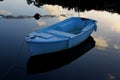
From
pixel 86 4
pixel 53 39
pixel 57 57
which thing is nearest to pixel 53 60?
pixel 57 57

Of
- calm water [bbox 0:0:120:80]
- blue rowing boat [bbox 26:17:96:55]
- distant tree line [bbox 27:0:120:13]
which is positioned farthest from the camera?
distant tree line [bbox 27:0:120:13]

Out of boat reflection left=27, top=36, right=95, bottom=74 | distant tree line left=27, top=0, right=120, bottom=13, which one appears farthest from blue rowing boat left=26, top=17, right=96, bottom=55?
distant tree line left=27, top=0, right=120, bottom=13

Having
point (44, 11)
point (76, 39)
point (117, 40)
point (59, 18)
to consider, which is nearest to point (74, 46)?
point (76, 39)

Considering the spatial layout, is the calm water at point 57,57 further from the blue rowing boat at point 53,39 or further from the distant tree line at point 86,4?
the distant tree line at point 86,4

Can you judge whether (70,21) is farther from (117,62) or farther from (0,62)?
(0,62)

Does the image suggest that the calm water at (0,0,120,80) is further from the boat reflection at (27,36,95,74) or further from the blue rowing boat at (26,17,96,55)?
the blue rowing boat at (26,17,96,55)

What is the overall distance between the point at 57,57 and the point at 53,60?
1.99 feet

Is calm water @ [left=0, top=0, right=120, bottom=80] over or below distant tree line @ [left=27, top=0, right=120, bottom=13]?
below

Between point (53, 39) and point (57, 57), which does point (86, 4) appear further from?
point (57, 57)

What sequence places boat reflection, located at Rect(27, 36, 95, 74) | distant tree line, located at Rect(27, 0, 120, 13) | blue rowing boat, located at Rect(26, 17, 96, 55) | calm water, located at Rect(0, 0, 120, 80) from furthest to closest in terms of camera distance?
distant tree line, located at Rect(27, 0, 120, 13) < blue rowing boat, located at Rect(26, 17, 96, 55) < boat reflection, located at Rect(27, 36, 95, 74) < calm water, located at Rect(0, 0, 120, 80)

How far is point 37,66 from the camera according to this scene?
61.1 feet

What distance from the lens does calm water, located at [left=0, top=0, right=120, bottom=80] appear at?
680 inches

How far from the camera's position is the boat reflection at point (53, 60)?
18297 millimetres

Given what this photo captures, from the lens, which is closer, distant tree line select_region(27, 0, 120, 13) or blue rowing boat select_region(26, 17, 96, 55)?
Result: blue rowing boat select_region(26, 17, 96, 55)
